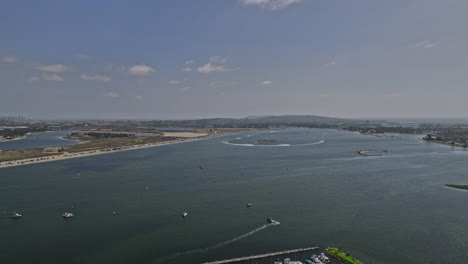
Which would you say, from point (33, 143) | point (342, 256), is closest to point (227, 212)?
point (342, 256)

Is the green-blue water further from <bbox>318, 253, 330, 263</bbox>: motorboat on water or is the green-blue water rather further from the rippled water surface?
the rippled water surface

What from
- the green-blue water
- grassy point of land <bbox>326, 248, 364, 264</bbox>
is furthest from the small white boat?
grassy point of land <bbox>326, 248, 364, 264</bbox>

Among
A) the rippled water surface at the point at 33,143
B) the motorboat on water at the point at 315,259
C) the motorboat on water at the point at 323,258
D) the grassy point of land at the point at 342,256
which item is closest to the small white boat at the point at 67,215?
the motorboat on water at the point at 315,259

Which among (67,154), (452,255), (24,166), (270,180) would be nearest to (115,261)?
(452,255)

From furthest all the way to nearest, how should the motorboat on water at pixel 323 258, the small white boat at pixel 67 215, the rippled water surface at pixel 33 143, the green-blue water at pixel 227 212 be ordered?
the rippled water surface at pixel 33 143
the small white boat at pixel 67 215
the green-blue water at pixel 227 212
the motorboat on water at pixel 323 258

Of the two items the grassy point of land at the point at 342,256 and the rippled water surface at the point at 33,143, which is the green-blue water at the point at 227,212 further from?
the rippled water surface at the point at 33,143

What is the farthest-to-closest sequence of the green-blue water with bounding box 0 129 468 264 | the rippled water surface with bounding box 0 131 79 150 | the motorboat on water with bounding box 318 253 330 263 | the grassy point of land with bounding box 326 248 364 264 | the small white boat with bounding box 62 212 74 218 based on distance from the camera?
the rippled water surface with bounding box 0 131 79 150, the small white boat with bounding box 62 212 74 218, the green-blue water with bounding box 0 129 468 264, the motorboat on water with bounding box 318 253 330 263, the grassy point of land with bounding box 326 248 364 264

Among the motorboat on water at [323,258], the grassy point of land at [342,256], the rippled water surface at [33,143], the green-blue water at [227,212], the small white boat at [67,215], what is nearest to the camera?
the grassy point of land at [342,256]
